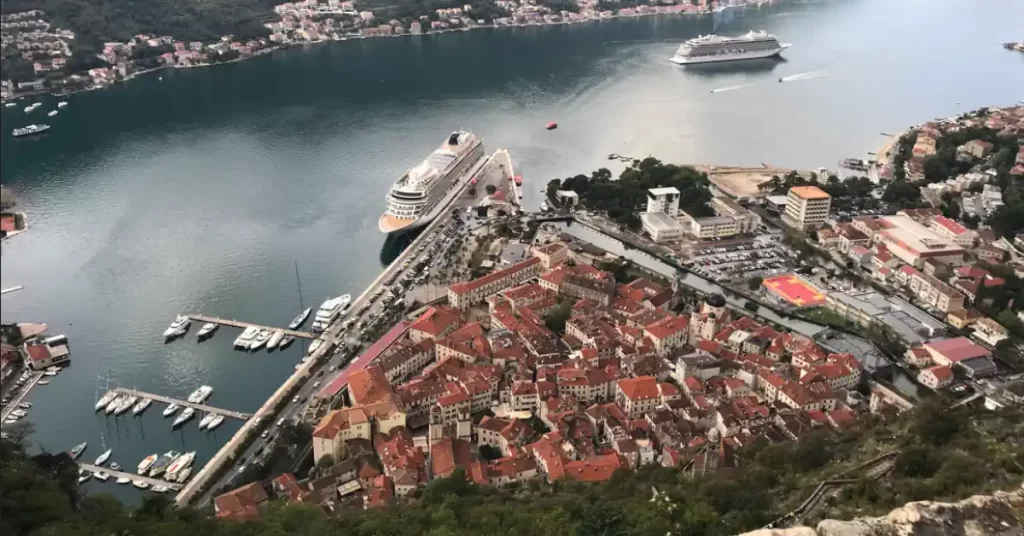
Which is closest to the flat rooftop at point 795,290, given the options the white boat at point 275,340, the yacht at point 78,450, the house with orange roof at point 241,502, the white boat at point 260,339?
the white boat at point 275,340

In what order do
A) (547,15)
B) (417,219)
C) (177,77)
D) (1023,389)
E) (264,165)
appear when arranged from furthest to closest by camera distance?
(547,15) → (177,77) → (264,165) → (417,219) → (1023,389)

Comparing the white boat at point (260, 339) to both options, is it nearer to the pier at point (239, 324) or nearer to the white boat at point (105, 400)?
the pier at point (239, 324)

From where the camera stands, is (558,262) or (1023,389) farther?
(558,262)

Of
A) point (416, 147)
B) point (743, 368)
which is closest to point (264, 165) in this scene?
point (416, 147)

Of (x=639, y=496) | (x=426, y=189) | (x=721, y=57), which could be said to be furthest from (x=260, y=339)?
(x=721, y=57)

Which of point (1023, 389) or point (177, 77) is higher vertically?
point (177, 77)

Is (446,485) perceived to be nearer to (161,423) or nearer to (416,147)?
(161,423)

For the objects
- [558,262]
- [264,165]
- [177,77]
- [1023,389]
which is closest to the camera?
[1023,389]
